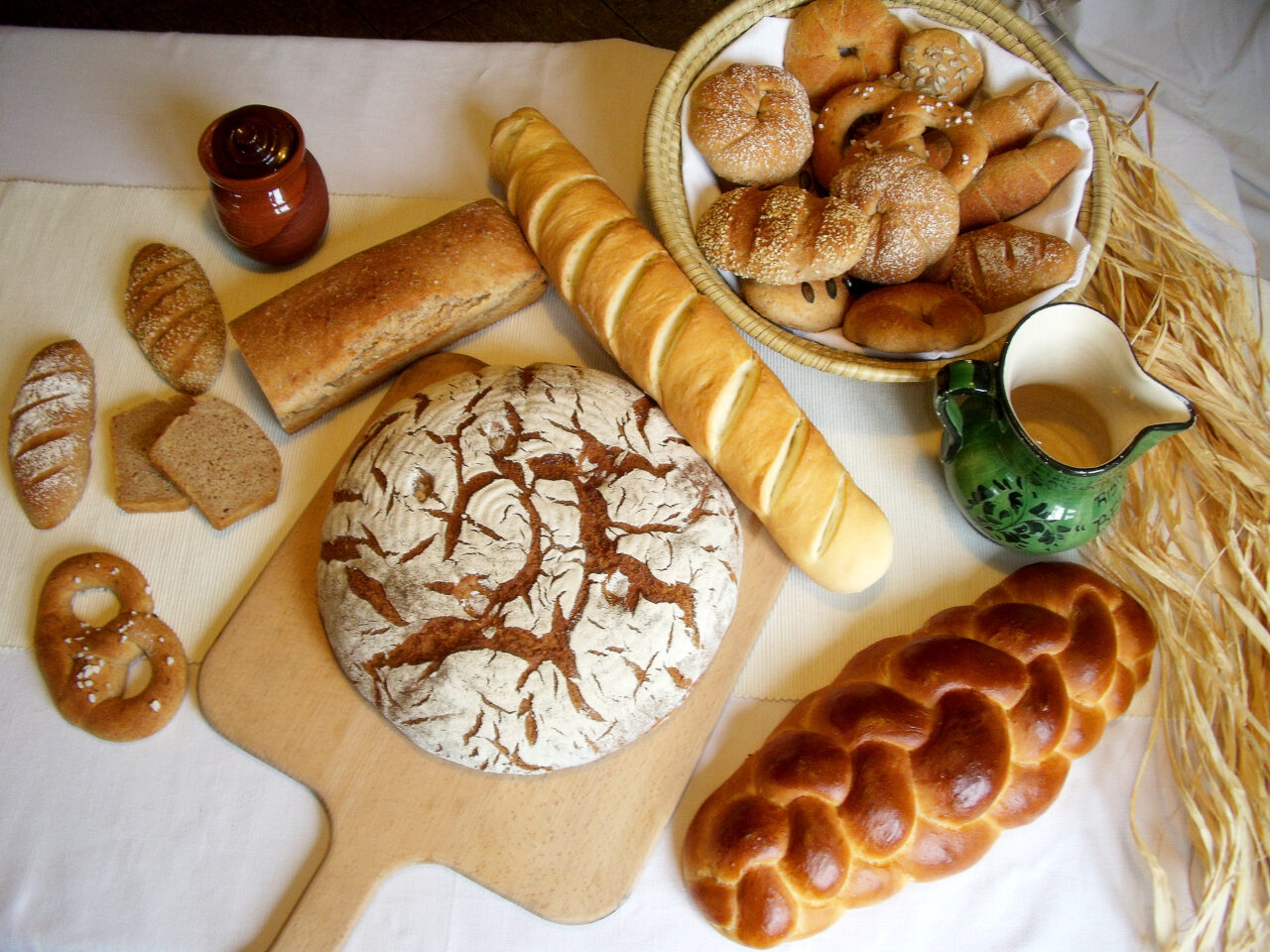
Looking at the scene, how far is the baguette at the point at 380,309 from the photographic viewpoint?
4.56ft

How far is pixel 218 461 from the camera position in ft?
4.61

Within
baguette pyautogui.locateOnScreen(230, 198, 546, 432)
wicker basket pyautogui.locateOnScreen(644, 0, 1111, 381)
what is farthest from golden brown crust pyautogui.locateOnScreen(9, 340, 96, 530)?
wicker basket pyautogui.locateOnScreen(644, 0, 1111, 381)

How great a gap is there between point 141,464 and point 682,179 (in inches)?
38.8

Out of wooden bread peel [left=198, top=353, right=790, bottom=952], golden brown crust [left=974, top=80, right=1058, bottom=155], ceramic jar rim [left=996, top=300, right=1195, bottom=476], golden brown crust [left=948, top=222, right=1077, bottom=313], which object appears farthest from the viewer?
golden brown crust [left=974, top=80, right=1058, bottom=155]

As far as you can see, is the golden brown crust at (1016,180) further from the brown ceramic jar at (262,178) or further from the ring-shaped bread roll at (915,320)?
the brown ceramic jar at (262,178)

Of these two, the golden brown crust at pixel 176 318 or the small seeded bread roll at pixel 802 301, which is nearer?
the small seeded bread roll at pixel 802 301

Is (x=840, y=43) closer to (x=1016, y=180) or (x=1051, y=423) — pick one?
(x=1016, y=180)

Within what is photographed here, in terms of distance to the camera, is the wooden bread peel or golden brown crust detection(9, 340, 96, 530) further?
golden brown crust detection(9, 340, 96, 530)

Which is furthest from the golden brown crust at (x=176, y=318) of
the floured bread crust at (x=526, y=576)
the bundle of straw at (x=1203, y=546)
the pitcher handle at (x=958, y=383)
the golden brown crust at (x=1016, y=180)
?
the bundle of straw at (x=1203, y=546)

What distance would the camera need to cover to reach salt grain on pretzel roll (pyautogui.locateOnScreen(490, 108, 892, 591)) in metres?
1.30

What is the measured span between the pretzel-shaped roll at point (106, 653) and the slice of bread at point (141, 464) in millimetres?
99

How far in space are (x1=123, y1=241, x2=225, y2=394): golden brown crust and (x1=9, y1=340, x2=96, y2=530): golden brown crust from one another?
0.37 feet

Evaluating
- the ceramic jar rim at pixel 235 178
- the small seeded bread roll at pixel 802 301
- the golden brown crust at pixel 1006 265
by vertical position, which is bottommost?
the small seeded bread roll at pixel 802 301

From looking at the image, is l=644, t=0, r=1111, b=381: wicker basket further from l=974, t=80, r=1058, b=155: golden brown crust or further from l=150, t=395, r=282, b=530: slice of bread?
l=150, t=395, r=282, b=530: slice of bread
